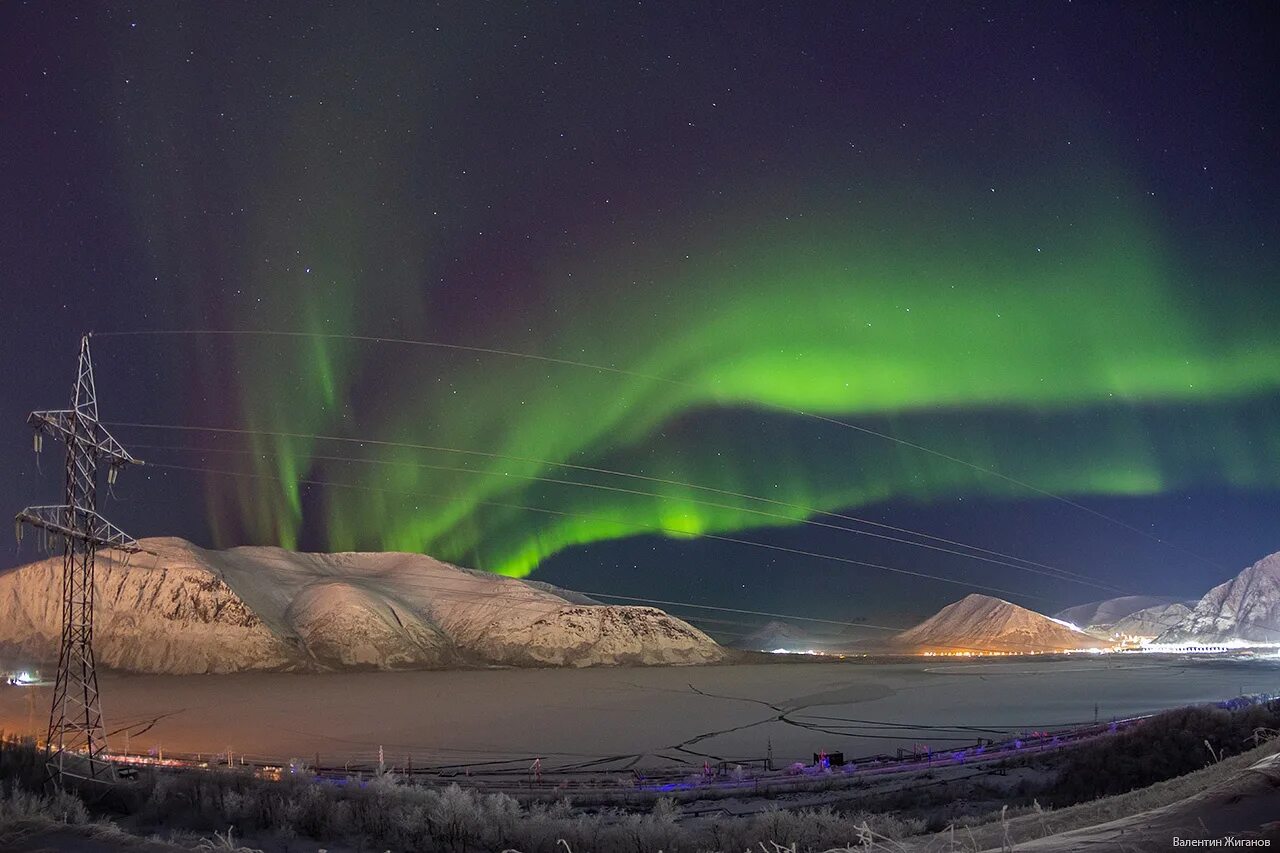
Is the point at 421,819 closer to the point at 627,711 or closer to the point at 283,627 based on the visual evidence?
the point at 627,711

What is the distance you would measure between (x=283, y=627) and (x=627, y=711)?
12083 cm

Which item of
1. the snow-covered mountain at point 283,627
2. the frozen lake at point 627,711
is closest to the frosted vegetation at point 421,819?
the frozen lake at point 627,711

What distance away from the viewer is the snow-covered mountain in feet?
504

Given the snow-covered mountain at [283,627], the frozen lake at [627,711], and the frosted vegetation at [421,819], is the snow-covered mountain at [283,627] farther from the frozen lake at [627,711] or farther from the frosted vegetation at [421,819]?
the frosted vegetation at [421,819]

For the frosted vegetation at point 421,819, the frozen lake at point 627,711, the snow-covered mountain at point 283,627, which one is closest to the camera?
the frosted vegetation at point 421,819

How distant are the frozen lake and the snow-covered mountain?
39136 millimetres

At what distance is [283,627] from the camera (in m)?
169

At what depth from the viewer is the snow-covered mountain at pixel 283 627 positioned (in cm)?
15362

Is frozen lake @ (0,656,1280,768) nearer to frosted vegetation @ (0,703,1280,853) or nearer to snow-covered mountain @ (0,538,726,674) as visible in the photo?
frosted vegetation @ (0,703,1280,853)

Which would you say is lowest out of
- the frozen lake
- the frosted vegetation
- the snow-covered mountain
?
the frozen lake

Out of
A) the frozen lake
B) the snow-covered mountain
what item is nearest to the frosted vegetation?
the frozen lake

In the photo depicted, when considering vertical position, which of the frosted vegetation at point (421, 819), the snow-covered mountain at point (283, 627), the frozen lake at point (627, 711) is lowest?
the frozen lake at point (627, 711)

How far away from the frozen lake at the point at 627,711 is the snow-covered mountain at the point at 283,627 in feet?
128

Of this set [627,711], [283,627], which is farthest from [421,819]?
[283,627]
